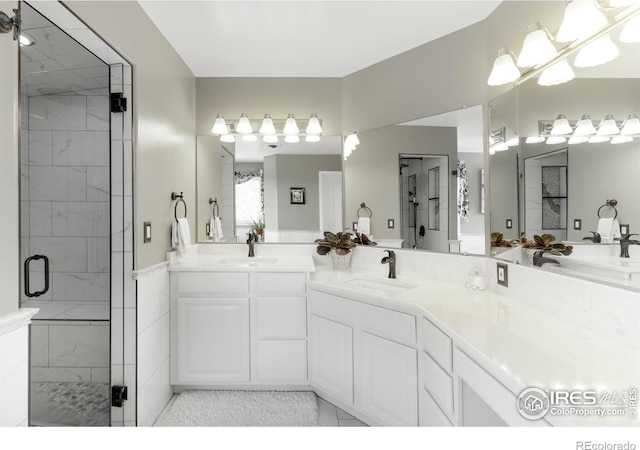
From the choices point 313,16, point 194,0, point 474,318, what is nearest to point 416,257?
point 474,318

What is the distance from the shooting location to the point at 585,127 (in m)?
1.31

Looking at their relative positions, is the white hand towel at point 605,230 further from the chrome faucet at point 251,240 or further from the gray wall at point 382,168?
the chrome faucet at point 251,240

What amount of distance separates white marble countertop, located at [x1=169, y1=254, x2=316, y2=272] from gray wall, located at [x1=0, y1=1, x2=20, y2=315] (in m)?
1.23

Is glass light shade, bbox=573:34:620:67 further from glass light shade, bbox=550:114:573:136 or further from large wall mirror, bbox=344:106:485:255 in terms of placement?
large wall mirror, bbox=344:106:485:255

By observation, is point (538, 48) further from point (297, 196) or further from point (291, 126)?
point (297, 196)

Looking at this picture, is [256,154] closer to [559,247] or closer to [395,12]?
[395,12]

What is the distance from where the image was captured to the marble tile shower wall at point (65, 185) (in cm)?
272

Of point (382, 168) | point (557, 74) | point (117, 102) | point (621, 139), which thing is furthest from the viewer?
point (382, 168)

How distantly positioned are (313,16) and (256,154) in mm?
1186

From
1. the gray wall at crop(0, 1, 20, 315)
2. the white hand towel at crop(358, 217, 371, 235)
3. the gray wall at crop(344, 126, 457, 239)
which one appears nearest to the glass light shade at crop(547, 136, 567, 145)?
the gray wall at crop(344, 126, 457, 239)

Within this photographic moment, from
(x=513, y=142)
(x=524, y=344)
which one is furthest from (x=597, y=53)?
(x=524, y=344)

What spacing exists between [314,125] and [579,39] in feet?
5.83

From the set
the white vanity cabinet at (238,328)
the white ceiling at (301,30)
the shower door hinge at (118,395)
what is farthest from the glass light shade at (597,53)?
Result: the shower door hinge at (118,395)

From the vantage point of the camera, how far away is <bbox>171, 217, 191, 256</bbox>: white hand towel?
2348mm
